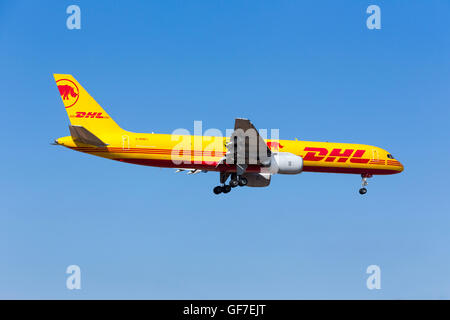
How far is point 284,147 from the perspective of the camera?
4678 centimetres

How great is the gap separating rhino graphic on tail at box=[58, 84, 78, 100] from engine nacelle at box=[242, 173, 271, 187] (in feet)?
45.9

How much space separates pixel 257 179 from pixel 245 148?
577 centimetres

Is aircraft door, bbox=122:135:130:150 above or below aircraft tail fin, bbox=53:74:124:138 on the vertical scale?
below

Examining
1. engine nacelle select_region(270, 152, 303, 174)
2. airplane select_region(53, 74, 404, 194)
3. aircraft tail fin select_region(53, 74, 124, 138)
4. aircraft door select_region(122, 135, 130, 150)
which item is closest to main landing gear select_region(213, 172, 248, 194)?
airplane select_region(53, 74, 404, 194)

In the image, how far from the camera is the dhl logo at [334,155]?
155ft

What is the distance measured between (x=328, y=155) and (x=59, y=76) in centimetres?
2048

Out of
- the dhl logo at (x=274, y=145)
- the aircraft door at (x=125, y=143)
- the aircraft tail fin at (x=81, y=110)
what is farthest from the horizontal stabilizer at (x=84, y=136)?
the dhl logo at (x=274, y=145)

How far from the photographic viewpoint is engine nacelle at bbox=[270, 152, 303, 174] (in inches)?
1761

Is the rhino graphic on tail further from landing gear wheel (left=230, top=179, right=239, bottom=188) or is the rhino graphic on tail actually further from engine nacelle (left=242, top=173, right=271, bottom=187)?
engine nacelle (left=242, top=173, right=271, bottom=187)

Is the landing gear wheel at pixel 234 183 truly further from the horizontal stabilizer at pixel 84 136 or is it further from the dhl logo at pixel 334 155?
the horizontal stabilizer at pixel 84 136

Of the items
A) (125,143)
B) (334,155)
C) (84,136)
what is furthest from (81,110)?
(334,155)

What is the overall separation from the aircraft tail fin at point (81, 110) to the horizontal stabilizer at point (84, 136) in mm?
Answer: 1728
